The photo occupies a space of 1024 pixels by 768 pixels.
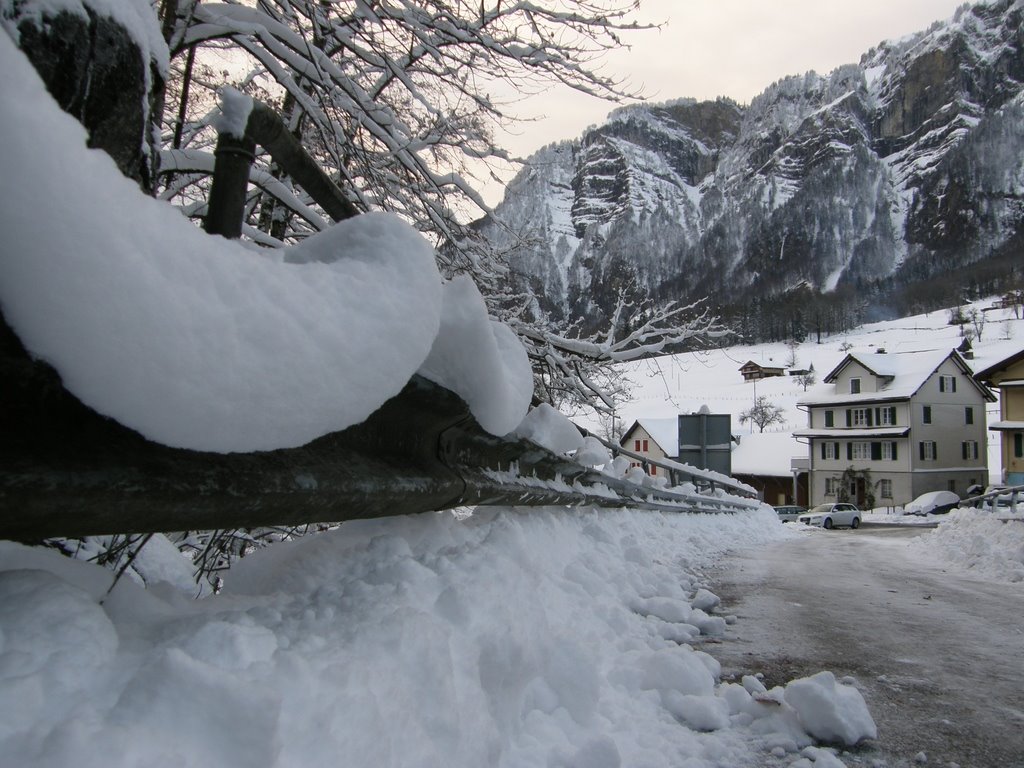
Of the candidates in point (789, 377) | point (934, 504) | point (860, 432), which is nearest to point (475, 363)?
point (934, 504)

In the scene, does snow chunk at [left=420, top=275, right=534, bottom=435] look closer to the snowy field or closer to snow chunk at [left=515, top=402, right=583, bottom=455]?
snow chunk at [left=515, top=402, right=583, bottom=455]

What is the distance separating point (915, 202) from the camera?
607 feet

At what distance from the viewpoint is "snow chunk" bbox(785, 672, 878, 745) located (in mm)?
2022

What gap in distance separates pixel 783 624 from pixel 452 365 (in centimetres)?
280

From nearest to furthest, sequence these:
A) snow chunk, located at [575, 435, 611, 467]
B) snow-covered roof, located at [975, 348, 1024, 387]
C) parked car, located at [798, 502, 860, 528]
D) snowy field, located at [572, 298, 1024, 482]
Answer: snow chunk, located at [575, 435, 611, 467] → parked car, located at [798, 502, 860, 528] → snow-covered roof, located at [975, 348, 1024, 387] → snowy field, located at [572, 298, 1024, 482]

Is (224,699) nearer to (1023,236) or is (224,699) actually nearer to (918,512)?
(918,512)

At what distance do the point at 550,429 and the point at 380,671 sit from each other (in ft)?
8.38

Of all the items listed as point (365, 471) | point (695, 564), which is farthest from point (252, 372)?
point (695, 564)

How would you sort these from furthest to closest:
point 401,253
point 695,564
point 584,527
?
1. point 695,564
2. point 584,527
3. point 401,253

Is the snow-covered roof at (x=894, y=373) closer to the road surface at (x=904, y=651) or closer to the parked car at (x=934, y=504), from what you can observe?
the parked car at (x=934, y=504)

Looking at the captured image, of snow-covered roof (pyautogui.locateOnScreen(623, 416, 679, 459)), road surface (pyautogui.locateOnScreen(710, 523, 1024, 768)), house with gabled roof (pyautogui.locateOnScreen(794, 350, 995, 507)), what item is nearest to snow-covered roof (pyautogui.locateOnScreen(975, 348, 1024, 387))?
house with gabled roof (pyautogui.locateOnScreen(794, 350, 995, 507))

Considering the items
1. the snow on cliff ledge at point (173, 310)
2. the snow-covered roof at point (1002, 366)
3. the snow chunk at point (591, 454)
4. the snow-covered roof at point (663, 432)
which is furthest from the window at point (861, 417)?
the snow on cliff ledge at point (173, 310)

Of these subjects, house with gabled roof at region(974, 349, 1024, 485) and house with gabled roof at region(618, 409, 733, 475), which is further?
house with gabled roof at region(974, 349, 1024, 485)

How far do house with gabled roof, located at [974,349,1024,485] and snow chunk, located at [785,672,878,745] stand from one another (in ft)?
131
